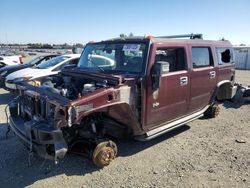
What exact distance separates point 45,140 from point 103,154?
994 millimetres

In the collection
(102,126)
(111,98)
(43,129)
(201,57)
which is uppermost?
(201,57)

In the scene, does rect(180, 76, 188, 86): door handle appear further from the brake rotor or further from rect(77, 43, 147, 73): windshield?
the brake rotor

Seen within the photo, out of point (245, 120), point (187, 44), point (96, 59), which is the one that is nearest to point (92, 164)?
point (96, 59)

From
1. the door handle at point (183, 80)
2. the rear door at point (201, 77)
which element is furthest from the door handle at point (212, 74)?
the door handle at point (183, 80)

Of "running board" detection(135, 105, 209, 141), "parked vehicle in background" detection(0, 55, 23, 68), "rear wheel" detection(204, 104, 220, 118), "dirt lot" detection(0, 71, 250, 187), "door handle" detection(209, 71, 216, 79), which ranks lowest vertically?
"dirt lot" detection(0, 71, 250, 187)

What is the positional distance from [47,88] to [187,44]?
2918 mm

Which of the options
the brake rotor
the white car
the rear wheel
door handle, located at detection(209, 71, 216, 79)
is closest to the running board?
the brake rotor

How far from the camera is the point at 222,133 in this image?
5883mm

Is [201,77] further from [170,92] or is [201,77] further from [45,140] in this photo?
[45,140]

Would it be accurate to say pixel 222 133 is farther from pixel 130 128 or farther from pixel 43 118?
pixel 43 118

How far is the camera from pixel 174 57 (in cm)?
503

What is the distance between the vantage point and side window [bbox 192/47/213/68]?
18.0 ft

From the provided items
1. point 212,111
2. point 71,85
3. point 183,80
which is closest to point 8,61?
point 71,85

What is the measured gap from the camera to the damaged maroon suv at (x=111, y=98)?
11.8ft
